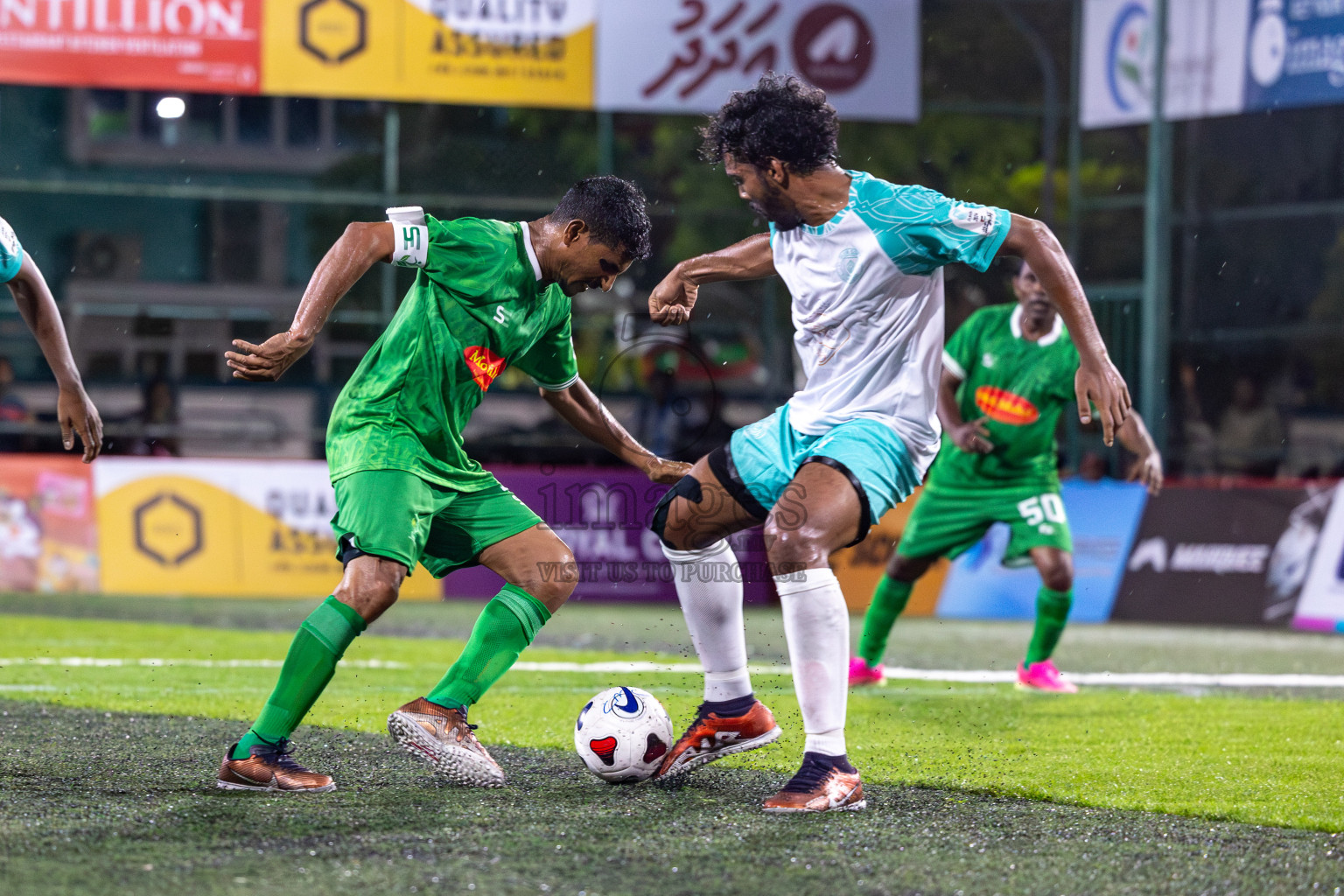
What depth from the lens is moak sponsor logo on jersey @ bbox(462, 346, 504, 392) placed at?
15.3ft

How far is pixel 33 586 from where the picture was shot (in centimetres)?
1248

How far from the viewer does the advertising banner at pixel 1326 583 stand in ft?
37.8

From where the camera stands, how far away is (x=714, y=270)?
4.89 meters

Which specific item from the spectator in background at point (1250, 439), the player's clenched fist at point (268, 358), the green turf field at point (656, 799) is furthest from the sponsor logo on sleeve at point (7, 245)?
the spectator in background at point (1250, 439)

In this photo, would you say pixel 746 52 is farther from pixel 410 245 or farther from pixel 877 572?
pixel 410 245

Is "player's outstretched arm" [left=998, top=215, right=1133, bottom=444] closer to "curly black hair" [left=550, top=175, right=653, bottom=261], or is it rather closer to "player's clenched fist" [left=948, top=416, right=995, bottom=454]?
"curly black hair" [left=550, top=175, right=653, bottom=261]

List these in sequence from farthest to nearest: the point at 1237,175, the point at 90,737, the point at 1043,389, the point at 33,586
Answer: the point at 1237,175, the point at 33,586, the point at 1043,389, the point at 90,737

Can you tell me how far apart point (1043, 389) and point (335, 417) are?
13.9 ft

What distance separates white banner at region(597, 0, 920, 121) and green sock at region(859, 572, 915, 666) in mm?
9080

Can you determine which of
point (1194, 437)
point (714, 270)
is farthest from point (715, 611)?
point (1194, 437)

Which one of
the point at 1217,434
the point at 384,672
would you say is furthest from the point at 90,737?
the point at 1217,434

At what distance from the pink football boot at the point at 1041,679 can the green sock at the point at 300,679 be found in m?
3.76

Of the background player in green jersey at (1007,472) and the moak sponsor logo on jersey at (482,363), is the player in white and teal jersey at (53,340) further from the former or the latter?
the background player in green jersey at (1007,472)

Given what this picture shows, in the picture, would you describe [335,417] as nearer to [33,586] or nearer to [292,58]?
[33,586]
